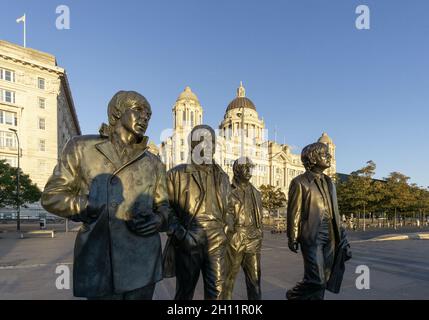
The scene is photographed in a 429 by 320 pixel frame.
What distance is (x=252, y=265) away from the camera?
14.8 feet

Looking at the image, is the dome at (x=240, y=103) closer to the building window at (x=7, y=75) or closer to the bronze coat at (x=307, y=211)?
the building window at (x=7, y=75)

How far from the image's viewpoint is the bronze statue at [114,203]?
2076mm

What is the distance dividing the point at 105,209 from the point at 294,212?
296cm

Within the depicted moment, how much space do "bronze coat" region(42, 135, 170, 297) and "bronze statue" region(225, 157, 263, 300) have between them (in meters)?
2.13

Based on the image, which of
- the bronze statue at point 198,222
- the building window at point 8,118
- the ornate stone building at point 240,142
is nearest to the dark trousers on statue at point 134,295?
the bronze statue at point 198,222

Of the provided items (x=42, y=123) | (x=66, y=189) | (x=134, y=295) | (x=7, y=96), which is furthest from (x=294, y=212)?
(x=7, y=96)

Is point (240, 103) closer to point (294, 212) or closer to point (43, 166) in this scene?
point (43, 166)

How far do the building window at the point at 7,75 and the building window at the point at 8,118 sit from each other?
15.1 feet

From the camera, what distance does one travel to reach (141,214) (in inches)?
82.4

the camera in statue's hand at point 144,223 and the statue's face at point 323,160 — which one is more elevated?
the statue's face at point 323,160

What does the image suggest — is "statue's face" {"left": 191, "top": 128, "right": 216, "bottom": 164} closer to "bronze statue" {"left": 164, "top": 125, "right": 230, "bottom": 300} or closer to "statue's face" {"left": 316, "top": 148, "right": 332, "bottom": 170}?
"bronze statue" {"left": 164, "top": 125, "right": 230, "bottom": 300}

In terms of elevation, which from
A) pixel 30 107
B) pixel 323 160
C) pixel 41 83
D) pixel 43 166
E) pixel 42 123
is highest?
pixel 41 83

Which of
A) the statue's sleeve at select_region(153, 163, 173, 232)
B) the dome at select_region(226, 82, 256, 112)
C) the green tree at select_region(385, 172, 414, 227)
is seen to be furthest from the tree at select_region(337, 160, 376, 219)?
the dome at select_region(226, 82, 256, 112)
